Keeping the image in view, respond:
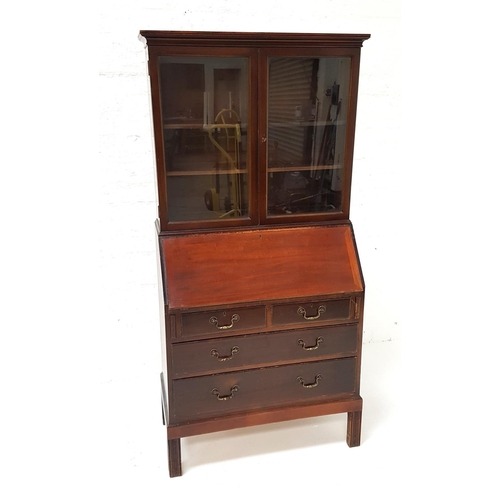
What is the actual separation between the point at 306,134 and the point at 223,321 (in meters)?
0.90

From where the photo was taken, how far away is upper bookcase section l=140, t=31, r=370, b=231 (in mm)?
2156

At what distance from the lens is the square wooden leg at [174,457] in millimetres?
2299

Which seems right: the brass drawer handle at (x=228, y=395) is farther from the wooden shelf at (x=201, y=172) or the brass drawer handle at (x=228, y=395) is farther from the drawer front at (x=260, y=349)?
the wooden shelf at (x=201, y=172)

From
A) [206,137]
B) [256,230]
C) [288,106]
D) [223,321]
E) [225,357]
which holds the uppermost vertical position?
[288,106]

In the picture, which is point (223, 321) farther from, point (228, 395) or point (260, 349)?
point (228, 395)

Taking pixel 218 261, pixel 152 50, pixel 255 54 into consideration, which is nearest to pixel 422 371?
pixel 218 261

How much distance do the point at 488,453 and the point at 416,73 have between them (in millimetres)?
2044

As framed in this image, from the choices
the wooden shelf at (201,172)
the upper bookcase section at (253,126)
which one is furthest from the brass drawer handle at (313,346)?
the wooden shelf at (201,172)

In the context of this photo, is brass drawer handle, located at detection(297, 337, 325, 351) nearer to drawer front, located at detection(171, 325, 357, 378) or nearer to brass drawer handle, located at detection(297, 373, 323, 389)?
drawer front, located at detection(171, 325, 357, 378)

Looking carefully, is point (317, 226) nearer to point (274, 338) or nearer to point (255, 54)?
point (274, 338)

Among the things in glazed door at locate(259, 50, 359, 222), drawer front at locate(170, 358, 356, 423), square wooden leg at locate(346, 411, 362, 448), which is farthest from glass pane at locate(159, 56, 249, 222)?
square wooden leg at locate(346, 411, 362, 448)

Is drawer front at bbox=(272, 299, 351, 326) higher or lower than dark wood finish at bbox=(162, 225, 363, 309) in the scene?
lower

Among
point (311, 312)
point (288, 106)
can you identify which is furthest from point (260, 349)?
point (288, 106)

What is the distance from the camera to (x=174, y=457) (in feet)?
7.59
